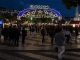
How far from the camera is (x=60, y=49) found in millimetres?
16391

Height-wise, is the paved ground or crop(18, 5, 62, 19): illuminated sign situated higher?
crop(18, 5, 62, 19): illuminated sign

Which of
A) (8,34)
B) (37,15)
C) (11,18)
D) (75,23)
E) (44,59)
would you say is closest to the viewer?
(44,59)

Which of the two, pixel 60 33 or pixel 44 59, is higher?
pixel 60 33

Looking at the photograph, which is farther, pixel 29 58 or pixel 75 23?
pixel 75 23

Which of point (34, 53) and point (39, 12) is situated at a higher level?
point (39, 12)

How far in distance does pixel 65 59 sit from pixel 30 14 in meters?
70.0

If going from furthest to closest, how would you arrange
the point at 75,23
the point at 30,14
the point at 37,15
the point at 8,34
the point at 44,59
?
1. the point at 37,15
2. the point at 30,14
3. the point at 75,23
4. the point at 8,34
5. the point at 44,59

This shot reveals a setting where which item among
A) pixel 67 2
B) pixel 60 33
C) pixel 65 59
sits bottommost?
pixel 65 59

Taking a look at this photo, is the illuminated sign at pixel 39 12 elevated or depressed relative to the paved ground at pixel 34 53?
elevated

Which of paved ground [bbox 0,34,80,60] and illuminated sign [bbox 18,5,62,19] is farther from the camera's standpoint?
illuminated sign [bbox 18,5,62,19]

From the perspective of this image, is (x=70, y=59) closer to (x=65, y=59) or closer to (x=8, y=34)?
(x=65, y=59)

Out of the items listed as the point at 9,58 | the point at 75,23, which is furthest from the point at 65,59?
the point at 75,23

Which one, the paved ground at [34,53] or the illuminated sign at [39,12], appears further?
the illuminated sign at [39,12]

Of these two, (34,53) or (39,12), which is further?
(39,12)
